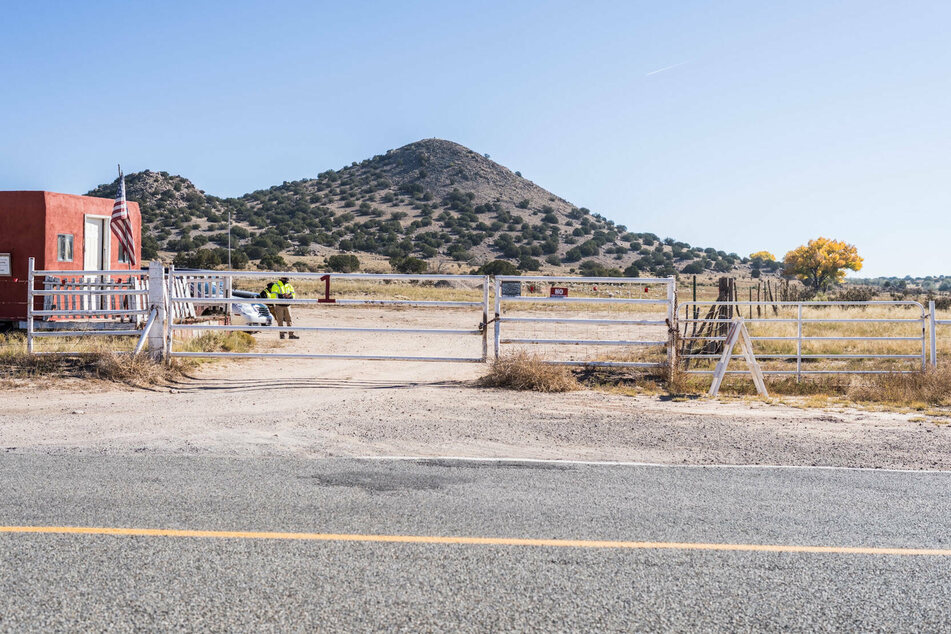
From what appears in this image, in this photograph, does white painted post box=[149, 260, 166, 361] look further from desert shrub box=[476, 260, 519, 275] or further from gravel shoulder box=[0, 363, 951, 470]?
desert shrub box=[476, 260, 519, 275]

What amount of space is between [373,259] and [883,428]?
7571 centimetres

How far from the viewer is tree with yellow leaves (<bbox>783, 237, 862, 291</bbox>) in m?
87.2

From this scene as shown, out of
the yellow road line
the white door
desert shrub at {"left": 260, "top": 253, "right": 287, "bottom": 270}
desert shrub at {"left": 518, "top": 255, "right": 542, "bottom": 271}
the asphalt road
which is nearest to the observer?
the asphalt road

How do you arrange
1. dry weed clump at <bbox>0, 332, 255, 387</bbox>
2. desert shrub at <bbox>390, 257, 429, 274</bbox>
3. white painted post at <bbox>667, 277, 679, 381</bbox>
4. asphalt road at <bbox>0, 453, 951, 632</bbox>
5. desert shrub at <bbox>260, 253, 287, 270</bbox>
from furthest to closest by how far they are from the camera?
desert shrub at <bbox>390, 257, 429, 274</bbox>, desert shrub at <bbox>260, 253, 287, 270</bbox>, white painted post at <bbox>667, 277, 679, 381</bbox>, dry weed clump at <bbox>0, 332, 255, 387</bbox>, asphalt road at <bbox>0, 453, 951, 632</bbox>

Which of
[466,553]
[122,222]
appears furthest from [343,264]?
[466,553]

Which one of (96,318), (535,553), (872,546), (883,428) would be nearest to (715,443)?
(883,428)

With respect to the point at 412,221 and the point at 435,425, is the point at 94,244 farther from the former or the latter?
the point at 412,221

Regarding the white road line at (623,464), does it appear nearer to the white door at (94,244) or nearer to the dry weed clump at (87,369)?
the dry weed clump at (87,369)

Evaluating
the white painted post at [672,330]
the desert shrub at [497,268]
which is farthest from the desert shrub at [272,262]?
the white painted post at [672,330]

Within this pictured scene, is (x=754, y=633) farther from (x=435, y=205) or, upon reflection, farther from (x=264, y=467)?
(x=435, y=205)

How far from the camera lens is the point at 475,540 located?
5.23 m

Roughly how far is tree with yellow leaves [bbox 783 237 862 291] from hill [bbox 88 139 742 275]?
14.5 meters

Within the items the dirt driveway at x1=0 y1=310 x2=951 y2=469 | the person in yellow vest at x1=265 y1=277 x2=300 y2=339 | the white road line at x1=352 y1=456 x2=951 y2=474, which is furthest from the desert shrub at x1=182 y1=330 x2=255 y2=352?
the white road line at x1=352 y1=456 x2=951 y2=474

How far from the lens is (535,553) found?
5.00m
